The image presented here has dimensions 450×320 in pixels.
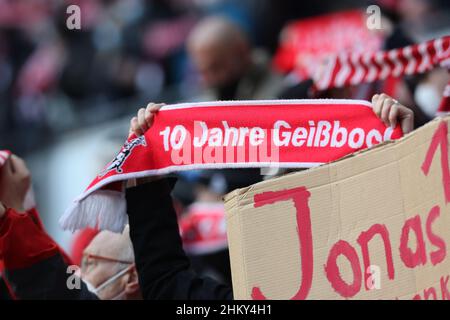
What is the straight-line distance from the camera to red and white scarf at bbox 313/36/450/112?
3.59m

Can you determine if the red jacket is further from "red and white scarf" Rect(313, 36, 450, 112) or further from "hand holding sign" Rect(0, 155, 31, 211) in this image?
"red and white scarf" Rect(313, 36, 450, 112)

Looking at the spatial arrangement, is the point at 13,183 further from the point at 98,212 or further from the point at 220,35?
the point at 220,35

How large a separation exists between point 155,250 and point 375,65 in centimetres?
137

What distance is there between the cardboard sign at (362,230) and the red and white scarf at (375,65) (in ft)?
3.97

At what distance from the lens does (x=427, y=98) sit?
14.5 feet

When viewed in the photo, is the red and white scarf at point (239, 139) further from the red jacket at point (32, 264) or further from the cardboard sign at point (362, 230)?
the cardboard sign at point (362, 230)

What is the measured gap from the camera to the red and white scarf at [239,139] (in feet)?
9.05

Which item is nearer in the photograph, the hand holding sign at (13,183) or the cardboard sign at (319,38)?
the hand holding sign at (13,183)

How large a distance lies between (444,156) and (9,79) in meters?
8.63

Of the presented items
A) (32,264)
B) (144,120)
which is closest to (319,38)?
(144,120)

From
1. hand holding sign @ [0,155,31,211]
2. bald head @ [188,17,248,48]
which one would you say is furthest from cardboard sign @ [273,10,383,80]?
hand holding sign @ [0,155,31,211]

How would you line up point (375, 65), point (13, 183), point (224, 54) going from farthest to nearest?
1. point (224, 54)
2. point (375, 65)
3. point (13, 183)

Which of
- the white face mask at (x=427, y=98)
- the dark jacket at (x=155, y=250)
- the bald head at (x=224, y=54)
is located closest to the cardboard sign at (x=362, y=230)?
the dark jacket at (x=155, y=250)

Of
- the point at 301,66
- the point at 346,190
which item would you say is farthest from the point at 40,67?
the point at 346,190
